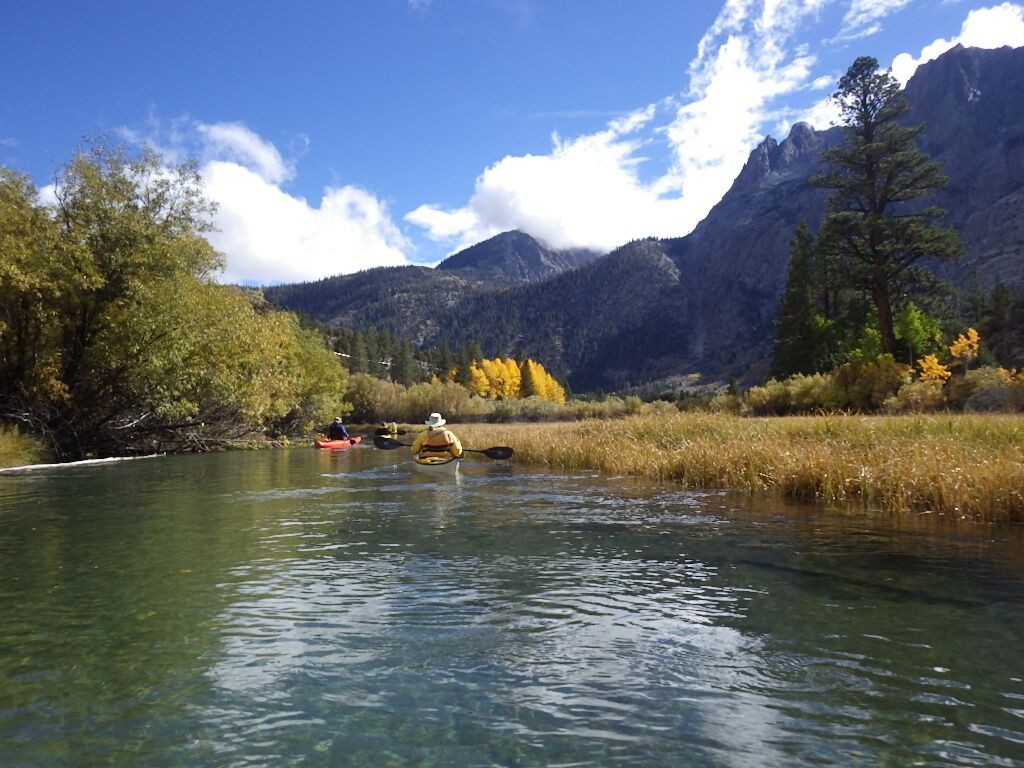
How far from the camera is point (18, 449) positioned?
27922 millimetres

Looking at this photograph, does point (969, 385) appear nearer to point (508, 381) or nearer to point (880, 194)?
point (880, 194)

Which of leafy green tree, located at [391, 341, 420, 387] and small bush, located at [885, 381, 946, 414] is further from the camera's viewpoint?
leafy green tree, located at [391, 341, 420, 387]

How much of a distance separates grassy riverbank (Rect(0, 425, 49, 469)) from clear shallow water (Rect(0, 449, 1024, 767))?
1789 centimetres

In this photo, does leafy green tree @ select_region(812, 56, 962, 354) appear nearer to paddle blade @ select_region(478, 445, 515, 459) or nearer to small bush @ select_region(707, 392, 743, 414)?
small bush @ select_region(707, 392, 743, 414)

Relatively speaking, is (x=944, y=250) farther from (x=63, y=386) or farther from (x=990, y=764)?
(x=63, y=386)

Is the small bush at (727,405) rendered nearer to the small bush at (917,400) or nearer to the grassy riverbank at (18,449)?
the small bush at (917,400)

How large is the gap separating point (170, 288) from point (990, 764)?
34.5m

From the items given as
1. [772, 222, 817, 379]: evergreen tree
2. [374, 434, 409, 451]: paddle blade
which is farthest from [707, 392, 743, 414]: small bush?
[772, 222, 817, 379]: evergreen tree

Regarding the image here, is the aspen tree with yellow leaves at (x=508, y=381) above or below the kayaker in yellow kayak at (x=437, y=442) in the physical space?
above

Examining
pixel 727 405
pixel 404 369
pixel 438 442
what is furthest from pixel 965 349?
pixel 404 369

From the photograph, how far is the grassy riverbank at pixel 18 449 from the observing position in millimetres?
26891

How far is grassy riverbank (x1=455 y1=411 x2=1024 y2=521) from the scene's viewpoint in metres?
12.4

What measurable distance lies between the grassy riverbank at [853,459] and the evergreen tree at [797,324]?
46.4 metres

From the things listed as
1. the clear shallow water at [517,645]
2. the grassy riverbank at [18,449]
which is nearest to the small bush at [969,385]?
the clear shallow water at [517,645]
